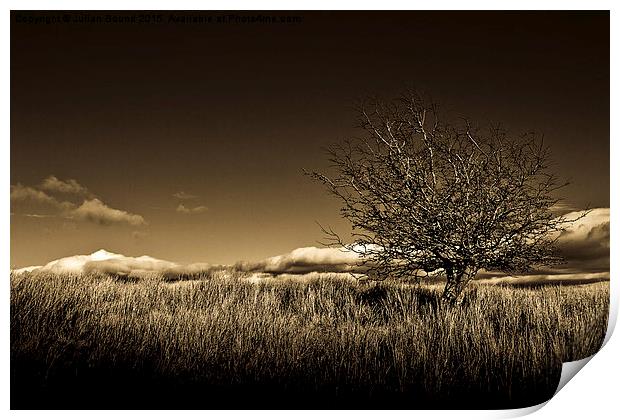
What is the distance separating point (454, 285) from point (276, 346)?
1.52 meters

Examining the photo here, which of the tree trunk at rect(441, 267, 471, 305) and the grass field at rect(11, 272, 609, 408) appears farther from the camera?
the tree trunk at rect(441, 267, 471, 305)

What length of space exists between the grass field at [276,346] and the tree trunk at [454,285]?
121 mm

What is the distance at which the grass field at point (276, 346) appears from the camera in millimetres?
4559

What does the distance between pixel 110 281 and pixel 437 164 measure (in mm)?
2551

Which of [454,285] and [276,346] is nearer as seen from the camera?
[276,346]

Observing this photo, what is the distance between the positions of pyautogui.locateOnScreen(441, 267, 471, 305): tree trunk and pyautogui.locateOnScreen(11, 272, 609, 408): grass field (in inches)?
4.8

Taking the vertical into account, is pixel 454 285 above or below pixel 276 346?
above

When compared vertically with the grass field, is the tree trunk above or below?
above

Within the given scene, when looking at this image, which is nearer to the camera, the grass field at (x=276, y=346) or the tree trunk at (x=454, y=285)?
the grass field at (x=276, y=346)

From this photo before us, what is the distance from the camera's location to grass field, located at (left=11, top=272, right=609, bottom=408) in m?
4.56

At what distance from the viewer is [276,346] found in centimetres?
474

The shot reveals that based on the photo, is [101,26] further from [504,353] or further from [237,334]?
[504,353]

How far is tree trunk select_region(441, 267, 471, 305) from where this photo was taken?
535 cm

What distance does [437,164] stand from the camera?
5.24 m
